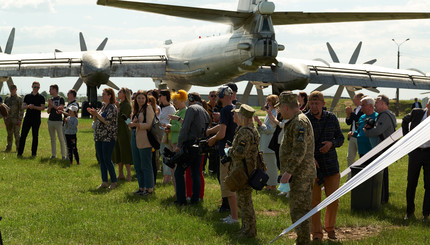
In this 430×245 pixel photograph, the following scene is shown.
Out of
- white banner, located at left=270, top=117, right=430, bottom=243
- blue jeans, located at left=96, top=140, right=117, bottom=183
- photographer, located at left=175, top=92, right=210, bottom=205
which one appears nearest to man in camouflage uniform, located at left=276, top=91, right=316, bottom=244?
white banner, located at left=270, top=117, right=430, bottom=243

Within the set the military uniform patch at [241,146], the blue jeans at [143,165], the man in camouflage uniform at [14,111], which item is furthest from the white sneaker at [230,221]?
the man in camouflage uniform at [14,111]

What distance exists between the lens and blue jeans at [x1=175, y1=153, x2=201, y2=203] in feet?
25.7

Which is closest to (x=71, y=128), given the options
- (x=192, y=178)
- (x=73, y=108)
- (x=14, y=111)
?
(x=73, y=108)

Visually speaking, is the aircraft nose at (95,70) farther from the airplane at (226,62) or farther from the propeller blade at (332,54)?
the propeller blade at (332,54)

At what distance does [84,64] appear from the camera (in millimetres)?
19125

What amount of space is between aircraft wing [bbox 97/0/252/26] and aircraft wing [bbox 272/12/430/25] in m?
1.13

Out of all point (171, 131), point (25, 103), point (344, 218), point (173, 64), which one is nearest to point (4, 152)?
point (25, 103)

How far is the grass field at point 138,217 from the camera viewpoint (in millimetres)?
6172

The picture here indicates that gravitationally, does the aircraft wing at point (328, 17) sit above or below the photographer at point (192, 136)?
above

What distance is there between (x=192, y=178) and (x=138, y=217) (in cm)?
122

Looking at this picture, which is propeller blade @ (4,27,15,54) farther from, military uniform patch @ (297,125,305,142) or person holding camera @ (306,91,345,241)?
military uniform patch @ (297,125,305,142)

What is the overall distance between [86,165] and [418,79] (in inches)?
755

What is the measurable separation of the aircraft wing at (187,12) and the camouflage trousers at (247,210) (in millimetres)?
6218

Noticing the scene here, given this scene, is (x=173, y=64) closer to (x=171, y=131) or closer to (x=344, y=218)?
(x=171, y=131)
